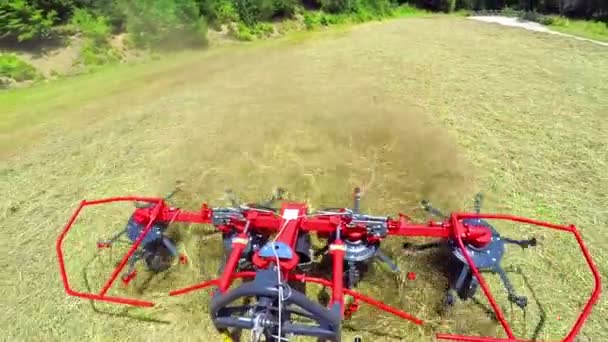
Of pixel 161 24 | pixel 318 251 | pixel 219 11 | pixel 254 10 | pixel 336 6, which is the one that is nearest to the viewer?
pixel 318 251

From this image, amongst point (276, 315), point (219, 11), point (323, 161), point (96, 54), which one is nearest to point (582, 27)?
point (219, 11)

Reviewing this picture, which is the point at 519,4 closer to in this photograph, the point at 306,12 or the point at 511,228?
the point at 306,12

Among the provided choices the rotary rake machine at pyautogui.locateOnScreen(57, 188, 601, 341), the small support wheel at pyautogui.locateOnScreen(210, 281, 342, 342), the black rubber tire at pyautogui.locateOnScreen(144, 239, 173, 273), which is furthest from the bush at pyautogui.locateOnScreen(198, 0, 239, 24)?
the small support wheel at pyautogui.locateOnScreen(210, 281, 342, 342)

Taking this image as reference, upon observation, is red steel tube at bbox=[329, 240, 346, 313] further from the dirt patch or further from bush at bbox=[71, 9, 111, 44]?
bush at bbox=[71, 9, 111, 44]

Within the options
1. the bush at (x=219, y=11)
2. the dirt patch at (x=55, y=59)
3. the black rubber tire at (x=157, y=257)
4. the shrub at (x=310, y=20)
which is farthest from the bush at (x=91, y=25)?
the black rubber tire at (x=157, y=257)

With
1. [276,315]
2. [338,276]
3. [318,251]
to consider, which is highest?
[276,315]

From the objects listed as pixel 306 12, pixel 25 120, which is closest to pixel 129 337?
pixel 25 120

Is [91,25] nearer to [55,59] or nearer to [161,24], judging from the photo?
[55,59]
